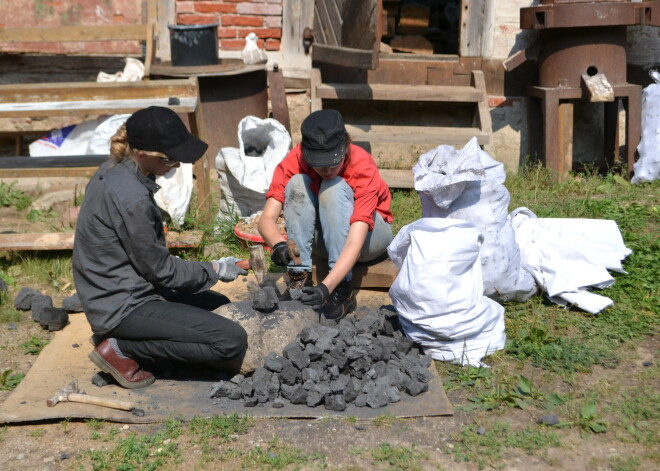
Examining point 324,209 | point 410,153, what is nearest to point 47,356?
point 324,209

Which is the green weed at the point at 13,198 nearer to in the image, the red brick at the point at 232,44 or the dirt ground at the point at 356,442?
the red brick at the point at 232,44

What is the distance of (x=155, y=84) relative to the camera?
19.3 ft

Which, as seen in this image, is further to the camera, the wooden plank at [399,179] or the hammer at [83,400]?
the wooden plank at [399,179]

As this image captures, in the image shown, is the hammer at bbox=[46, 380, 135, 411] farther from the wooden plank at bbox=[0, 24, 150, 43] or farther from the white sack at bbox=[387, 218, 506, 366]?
the wooden plank at bbox=[0, 24, 150, 43]

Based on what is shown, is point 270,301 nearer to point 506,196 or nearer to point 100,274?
point 100,274

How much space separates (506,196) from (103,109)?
2970 mm

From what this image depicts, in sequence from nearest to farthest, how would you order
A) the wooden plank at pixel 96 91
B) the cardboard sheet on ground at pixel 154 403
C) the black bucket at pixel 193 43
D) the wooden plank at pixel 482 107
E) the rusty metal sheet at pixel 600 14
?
the cardboard sheet on ground at pixel 154 403
the wooden plank at pixel 96 91
the rusty metal sheet at pixel 600 14
the wooden plank at pixel 482 107
the black bucket at pixel 193 43

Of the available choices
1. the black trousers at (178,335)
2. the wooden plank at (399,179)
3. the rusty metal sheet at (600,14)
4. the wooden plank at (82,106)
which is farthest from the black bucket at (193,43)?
the black trousers at (178,335)

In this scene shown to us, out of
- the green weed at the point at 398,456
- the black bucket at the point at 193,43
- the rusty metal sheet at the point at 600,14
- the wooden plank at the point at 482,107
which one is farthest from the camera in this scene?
the black bucket at the point at 193,43

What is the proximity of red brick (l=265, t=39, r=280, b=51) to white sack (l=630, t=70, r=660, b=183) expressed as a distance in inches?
135

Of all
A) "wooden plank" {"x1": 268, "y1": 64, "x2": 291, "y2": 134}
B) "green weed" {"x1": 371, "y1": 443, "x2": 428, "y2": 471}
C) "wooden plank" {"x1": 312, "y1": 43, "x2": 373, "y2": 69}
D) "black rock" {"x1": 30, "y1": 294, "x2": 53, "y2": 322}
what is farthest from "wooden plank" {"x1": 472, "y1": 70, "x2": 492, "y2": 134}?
"green weed" {"x1": 371, "y1": 443, "x2": 428, "y2": 471}

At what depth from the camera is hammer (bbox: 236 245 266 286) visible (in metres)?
4.23

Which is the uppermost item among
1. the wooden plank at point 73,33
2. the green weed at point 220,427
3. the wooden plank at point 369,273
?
the wooden plank at point 73,33

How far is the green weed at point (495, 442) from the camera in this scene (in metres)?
3.20
